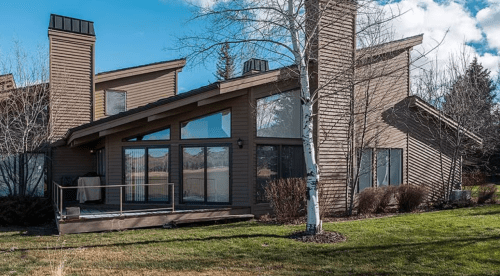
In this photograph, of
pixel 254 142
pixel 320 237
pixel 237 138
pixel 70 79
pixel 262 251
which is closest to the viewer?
pixel 262 251

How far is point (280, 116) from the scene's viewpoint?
11.2m

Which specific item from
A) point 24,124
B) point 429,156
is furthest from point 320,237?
point 24,124

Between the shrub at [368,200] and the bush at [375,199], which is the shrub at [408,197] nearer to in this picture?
the bush at [375,199]

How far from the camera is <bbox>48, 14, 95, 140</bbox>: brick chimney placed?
13.7m

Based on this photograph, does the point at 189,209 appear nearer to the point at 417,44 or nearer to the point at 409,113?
the point at 409,113

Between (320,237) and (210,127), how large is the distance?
15.4 feet

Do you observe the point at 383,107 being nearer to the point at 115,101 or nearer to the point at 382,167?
the point at 382,167

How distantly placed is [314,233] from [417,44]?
9416 mm

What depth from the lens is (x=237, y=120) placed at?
10.8 m

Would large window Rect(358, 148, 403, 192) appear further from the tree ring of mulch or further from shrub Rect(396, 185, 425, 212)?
the tree ring of mulch

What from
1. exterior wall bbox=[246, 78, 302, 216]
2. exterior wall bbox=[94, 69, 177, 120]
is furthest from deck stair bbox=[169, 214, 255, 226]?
exterior wall bbox=[94, 69, 177, 120]

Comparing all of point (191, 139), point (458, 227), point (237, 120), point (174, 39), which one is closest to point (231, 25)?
point (174, 39)

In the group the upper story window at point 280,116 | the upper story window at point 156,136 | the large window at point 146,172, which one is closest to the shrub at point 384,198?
the upper story window at point 280,116

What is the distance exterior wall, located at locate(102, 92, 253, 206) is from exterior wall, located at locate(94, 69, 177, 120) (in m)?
3.95
